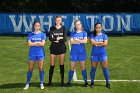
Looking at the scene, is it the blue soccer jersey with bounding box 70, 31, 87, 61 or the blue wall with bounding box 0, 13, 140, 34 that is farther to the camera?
the blue wall with bounding box 0, 13, 140, 34

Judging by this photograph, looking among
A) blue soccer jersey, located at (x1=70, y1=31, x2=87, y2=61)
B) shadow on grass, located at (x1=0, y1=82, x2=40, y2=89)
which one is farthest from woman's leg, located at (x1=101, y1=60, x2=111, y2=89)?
shadow on grass, located at (x1=0, y1=82, x2=40, y2=89)

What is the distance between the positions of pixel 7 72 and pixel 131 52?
8591 mm

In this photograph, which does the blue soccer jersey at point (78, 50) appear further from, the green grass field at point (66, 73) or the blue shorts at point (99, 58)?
the green grass field at point (66, 73)

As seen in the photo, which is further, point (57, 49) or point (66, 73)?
point (66, 73)

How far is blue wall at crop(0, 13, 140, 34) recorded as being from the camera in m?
33.7

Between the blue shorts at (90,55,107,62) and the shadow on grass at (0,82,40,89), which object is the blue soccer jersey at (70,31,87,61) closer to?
the blue shorts at (90,55,107,62)

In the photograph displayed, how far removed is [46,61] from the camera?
1802 centimetres

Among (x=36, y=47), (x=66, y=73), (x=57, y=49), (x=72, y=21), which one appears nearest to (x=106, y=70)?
(x=57, y=49)

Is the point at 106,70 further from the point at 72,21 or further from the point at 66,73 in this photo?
the point at 72,21

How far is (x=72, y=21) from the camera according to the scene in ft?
112

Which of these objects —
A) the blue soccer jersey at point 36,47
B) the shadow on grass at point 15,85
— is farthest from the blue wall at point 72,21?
the blue soccer jersey at point 36,47

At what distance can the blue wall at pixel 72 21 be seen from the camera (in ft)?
110
